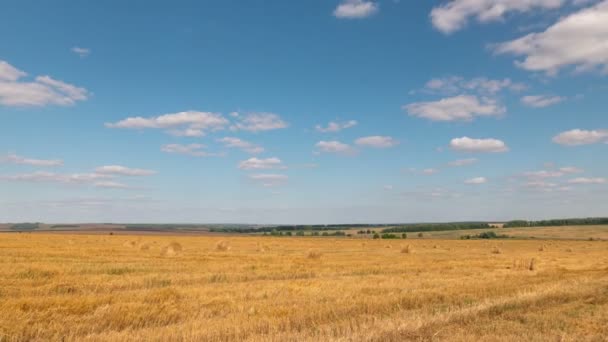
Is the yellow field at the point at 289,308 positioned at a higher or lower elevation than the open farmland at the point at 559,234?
higher

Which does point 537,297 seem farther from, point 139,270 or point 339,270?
point 139,270

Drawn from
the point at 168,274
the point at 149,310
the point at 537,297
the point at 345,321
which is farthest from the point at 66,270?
the point at 537,297

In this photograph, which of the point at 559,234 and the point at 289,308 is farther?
the point at 559,234

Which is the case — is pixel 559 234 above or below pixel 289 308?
below

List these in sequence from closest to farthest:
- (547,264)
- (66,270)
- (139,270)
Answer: (66,270) → (139,270) → (547,264)

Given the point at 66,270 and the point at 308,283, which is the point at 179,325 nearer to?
the point at 308,283

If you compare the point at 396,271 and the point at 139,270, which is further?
the point at 396,271

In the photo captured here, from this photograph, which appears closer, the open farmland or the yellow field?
the yellow field

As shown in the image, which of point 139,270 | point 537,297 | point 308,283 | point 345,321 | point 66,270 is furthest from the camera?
point 139,270

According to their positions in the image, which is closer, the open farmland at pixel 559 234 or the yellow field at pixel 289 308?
the yellow field at pixel 289 308

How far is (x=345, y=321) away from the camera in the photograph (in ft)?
30.8

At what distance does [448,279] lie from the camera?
675 inches

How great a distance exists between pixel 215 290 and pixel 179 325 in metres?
4.09

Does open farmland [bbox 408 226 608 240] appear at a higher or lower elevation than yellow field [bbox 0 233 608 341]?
lower
